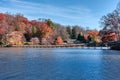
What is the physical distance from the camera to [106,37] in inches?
3664

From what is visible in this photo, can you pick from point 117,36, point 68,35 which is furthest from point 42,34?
point 117,36

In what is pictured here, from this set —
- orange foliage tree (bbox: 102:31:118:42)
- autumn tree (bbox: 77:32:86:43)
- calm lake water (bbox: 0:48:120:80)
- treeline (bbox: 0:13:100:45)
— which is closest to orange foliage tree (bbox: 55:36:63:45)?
treeline (bbox: 0:13:100:45)

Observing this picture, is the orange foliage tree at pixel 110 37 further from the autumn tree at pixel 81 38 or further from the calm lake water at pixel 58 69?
the calm lake water at pixel 58 69

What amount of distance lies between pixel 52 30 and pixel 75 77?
106796 mm

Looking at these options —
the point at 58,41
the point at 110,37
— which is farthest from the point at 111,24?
the point at 58,41

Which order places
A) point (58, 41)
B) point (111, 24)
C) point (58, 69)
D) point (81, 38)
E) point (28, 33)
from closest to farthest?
point (58, 69) → point (111, 24) → point (28, 33) → point (58, 41) → point (81, 38)

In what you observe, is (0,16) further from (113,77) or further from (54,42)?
(113,77)

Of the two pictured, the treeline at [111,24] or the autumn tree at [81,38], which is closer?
the treeline at [111,24]

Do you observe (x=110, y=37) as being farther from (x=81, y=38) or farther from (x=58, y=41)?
(x=81, y=38)

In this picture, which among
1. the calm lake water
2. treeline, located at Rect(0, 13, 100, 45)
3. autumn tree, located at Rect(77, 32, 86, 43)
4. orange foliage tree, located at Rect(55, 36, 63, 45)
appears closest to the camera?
the calm lake water

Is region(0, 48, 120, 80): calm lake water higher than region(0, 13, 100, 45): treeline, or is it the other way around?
region(0, 13, 100, 45): treeline

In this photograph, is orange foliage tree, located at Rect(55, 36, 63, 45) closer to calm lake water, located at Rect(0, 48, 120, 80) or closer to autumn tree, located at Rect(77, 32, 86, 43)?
autumn tree, located at Rect(77, 32, 86, 43)

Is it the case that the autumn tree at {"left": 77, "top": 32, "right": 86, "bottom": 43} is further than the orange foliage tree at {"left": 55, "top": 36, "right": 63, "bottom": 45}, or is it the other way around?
the autumn tree at {"left": 77, "top": 32, "right": 86, "bottom": 43}

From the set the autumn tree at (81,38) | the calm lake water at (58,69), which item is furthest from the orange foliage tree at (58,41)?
Result: the calm lake water at (58,69)
